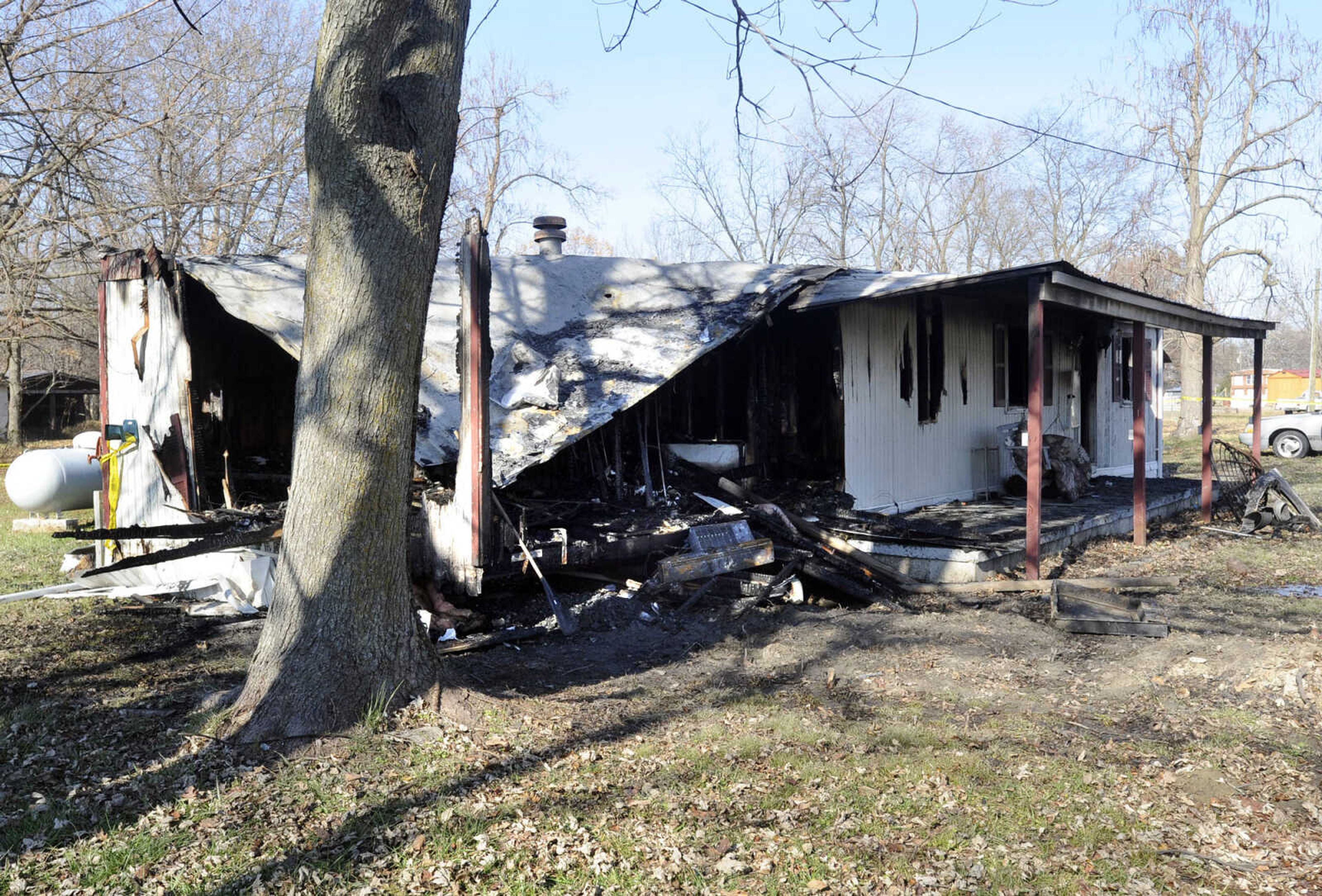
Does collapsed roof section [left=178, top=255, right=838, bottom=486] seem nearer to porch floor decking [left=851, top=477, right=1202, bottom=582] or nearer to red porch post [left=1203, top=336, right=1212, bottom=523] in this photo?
porch floor decking [left=851, top=477, right=1202, bottom=582]

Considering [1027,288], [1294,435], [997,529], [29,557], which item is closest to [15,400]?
[29,557]

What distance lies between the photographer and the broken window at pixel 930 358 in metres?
12.8

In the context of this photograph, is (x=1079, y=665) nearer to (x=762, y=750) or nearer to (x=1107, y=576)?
(x=762, y=750)

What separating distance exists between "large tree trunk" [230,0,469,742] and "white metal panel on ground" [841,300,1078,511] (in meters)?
7.21

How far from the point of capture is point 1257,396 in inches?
596

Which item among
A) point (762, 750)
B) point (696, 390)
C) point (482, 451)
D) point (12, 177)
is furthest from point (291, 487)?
point (12, 177)

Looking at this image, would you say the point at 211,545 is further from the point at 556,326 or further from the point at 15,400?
the point at 15,400

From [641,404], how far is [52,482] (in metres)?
9.71

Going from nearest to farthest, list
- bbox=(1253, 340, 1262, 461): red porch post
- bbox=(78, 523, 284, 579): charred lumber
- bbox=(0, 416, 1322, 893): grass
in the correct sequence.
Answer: bbox=(0, 416, 1322, 893): grass < bbox=(78, 523, 284, 579): charred lumber < bbox=(1253, 340, 1262, 461): red porch post

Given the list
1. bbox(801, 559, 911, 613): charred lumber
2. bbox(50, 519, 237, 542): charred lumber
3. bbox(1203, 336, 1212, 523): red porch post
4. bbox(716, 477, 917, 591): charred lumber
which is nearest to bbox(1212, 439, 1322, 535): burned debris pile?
bbox(1203, 336, 1212, 523): red porch post

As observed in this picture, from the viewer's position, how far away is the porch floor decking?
392 inches

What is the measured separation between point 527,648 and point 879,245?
36525 millimetres

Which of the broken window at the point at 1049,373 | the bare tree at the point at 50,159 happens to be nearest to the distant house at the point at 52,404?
the bare tree at the point at 50,159

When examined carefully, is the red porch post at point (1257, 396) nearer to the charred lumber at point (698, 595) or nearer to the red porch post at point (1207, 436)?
the red porch post at point (1207, 436)
